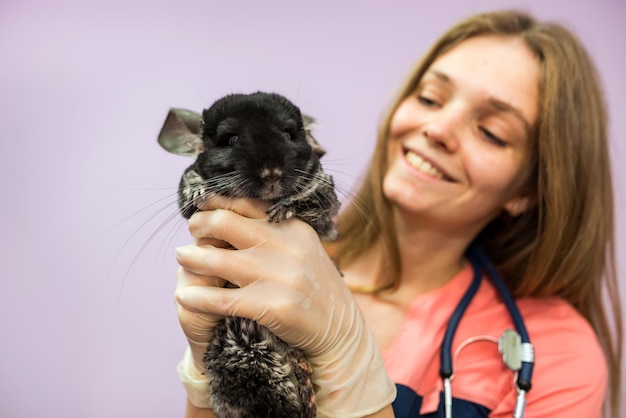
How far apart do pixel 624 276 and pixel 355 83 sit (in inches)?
80.9

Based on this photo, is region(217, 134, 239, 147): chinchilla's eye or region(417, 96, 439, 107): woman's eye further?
region(417, 96, 439, 107): woman's eye

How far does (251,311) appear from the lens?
109 cm

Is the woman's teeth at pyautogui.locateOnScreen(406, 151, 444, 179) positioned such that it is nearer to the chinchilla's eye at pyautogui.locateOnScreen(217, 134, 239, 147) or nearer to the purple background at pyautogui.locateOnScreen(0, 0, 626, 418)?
the purple background at pyautogui.locateOnScreen(0, 0, 626, 418)

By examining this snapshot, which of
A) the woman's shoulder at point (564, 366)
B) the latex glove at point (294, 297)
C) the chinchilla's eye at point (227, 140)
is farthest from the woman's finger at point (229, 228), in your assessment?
the woman's shoulder at point (564, 366)

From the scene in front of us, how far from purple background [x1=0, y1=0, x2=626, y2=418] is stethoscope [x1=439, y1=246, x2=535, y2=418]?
2.52 feet

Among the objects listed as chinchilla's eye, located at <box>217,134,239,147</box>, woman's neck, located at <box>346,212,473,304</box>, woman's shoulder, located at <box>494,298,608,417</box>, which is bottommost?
woman's shoulder, located at <box>494,298,608,417</box>

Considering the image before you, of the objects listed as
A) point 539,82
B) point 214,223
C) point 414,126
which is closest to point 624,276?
point 539,82

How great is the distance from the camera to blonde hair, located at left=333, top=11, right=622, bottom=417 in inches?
67.6

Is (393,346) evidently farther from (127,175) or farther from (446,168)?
(127,175)

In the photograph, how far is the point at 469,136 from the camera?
1702mm

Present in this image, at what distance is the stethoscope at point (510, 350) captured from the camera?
1442mm

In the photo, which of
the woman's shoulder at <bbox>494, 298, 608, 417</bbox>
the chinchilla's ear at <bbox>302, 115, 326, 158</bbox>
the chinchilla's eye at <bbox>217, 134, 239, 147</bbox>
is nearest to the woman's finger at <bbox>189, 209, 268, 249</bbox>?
the chinchilla's eye at <bbox>217, 134, 239, 147</bbox>

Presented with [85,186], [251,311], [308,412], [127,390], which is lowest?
[127,390]

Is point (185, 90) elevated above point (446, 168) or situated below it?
above
